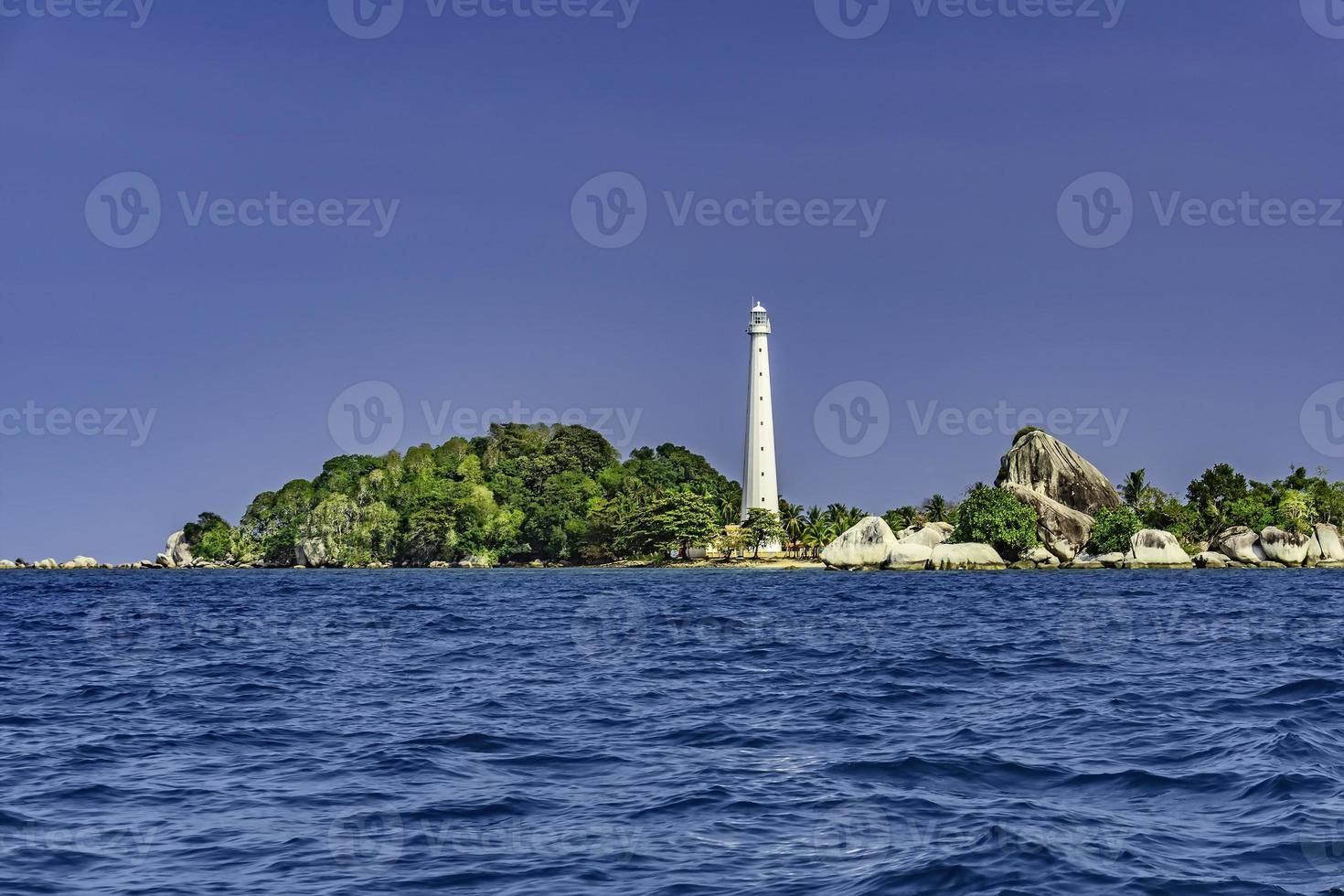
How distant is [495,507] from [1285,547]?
234 ft

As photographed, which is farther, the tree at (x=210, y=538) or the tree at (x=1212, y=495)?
the tree at (x=210, y=538)

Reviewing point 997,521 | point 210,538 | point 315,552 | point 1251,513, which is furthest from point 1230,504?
point 210,538

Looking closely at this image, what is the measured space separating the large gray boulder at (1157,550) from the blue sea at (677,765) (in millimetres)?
63044

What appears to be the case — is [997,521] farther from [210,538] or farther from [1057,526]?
[210,538]

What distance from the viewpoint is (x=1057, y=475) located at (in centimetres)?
10319

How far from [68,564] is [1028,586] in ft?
482

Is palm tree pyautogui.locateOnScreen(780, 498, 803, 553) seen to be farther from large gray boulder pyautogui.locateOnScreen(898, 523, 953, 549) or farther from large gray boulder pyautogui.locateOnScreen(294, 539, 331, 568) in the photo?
large gray boulder pyautogui.locateOnScreen(294, 539, 331, 568)

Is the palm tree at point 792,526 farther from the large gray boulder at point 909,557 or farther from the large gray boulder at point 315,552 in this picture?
the large gray boulder at point 315,552

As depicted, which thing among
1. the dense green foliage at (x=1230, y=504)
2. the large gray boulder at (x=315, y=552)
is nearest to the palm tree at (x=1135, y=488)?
the dense green foliage at (x=1230, y=504)

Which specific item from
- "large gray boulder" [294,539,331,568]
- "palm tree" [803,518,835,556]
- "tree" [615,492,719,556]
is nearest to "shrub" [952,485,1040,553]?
"palm tree" [803,518,835,556]

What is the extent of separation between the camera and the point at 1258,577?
6675cm

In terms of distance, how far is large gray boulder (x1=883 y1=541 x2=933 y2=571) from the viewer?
288 ft

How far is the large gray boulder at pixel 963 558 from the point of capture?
8638cm

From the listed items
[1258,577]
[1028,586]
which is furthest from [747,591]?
[1258,577]
